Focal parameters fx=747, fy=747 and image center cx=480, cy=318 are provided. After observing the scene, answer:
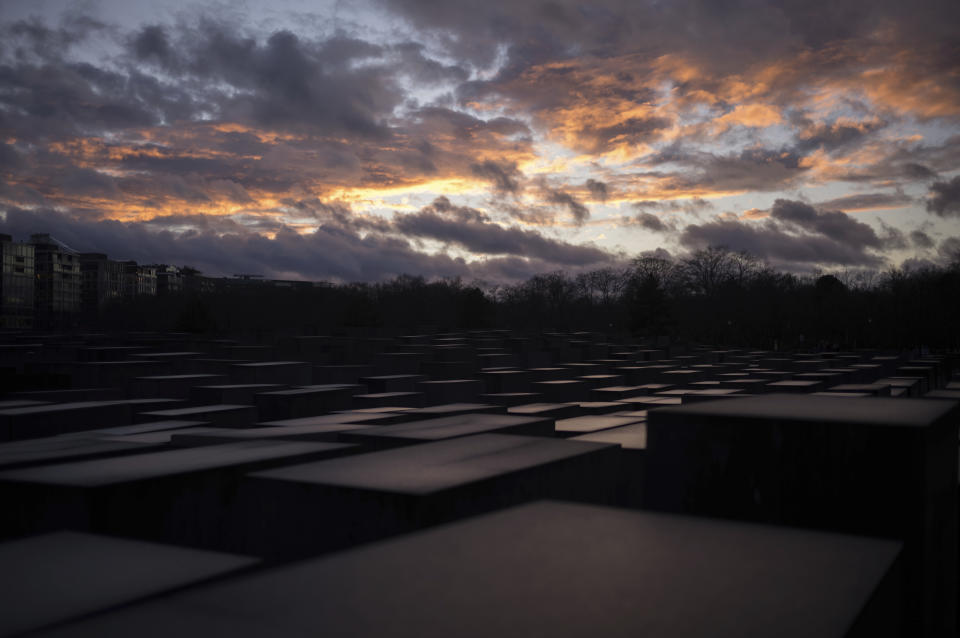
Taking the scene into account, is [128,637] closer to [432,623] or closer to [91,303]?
[432,623]

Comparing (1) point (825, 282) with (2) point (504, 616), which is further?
(1) point (825, 282)

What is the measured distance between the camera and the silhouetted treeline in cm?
5172

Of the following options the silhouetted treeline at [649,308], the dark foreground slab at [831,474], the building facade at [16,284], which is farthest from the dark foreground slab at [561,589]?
the building facade at [16,284]

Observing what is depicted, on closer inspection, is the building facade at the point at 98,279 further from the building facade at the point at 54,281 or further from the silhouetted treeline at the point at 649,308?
the silhouetted treeline at the point at 649,308

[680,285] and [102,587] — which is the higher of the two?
[680,285]

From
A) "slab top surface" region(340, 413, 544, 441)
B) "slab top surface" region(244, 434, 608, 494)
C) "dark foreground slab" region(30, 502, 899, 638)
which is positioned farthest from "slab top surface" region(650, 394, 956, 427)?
"slab top surface" region(340, 413, 544, 441)

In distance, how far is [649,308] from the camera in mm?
57469

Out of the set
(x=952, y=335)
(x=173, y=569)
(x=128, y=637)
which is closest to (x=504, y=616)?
(x=128, y=637)

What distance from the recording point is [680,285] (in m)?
72.9

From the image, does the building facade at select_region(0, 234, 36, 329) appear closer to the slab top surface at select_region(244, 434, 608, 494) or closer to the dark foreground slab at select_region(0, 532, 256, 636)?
the slab top surface at select_region(244, 434, 608, 494)

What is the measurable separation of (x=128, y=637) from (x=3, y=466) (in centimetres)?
392

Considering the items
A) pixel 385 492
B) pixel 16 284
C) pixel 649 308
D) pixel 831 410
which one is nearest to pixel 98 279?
pixel 16 284

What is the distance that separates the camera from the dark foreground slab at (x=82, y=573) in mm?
2480

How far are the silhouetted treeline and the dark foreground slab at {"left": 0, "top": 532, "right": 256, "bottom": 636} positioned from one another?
119 ft
